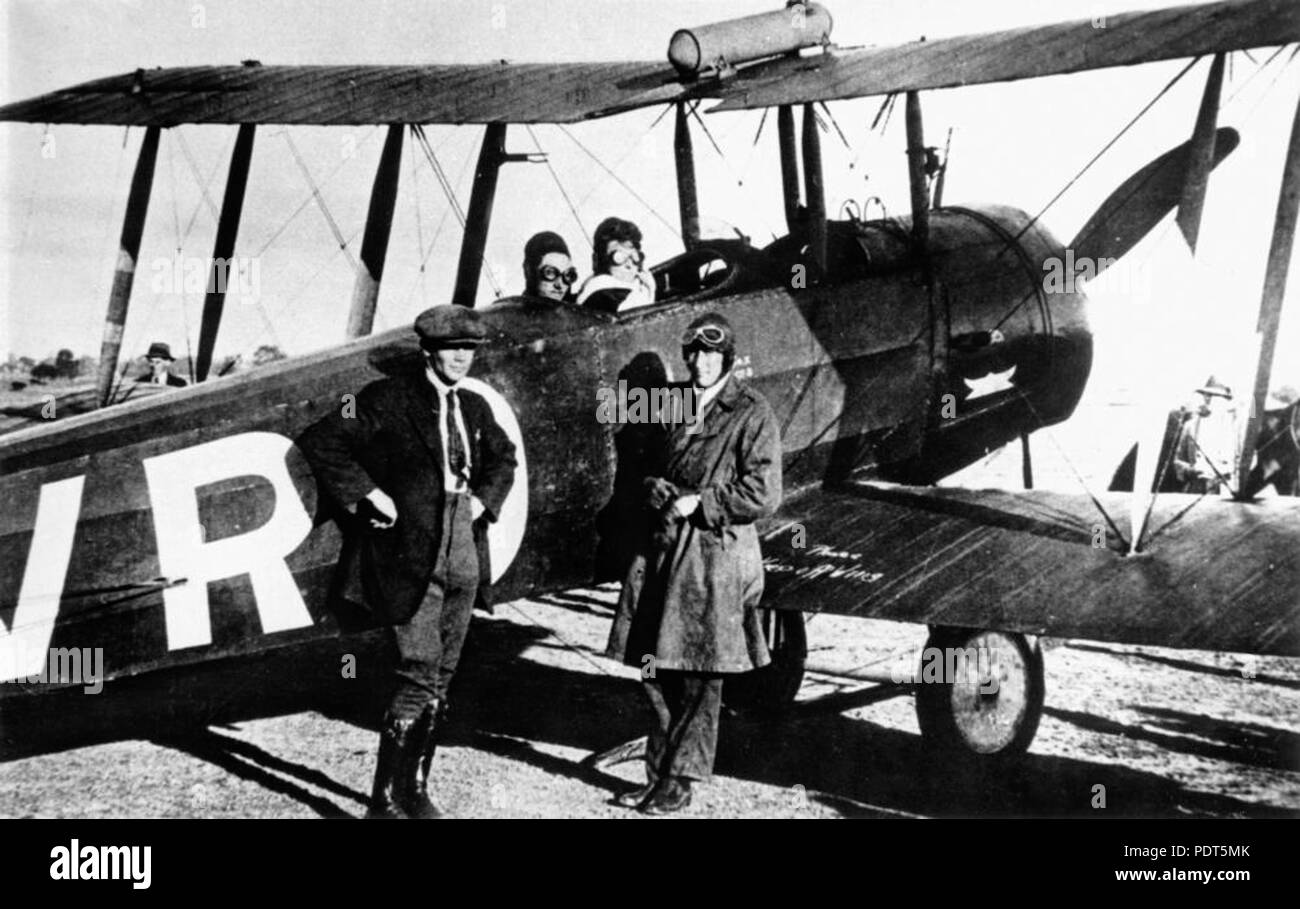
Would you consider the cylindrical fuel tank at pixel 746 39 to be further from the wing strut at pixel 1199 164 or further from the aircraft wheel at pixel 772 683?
the aircraft wheel at pixel 772 683

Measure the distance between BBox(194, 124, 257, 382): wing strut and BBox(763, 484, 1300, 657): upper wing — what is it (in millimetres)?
3324

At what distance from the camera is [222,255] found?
238 inches

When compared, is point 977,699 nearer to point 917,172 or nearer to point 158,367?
point 917,172

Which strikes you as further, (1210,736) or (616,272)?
(1210,736)

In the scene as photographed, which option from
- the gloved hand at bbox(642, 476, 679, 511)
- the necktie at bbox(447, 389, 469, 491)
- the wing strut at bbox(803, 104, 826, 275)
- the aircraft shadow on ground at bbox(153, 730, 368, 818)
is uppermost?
the wing strut at bbox(803, 104, 826, 275)

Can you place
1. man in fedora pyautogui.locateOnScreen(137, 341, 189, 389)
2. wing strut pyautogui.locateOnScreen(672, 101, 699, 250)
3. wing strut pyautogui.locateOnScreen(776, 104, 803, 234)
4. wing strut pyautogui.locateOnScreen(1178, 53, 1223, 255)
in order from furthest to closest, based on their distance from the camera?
1. man in fedora pyautogui.locateOnScreen(137, 341, 189, 389)
2. wing strut pyautogui.locateOnScreen(672, 101, 699, 250)
3. wing strut pyautogui.locateOnScreen(776, 104, 803, 234)
4. wing strut pyautogui.locateOnScreen(1178, 53, 1223, 255)

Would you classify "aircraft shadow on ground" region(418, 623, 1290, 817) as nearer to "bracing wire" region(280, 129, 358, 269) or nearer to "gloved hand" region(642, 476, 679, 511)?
"gloved hand" region(642, 476, 679, 511)

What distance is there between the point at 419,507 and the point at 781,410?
78.3 inches

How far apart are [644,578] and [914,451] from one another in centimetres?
229

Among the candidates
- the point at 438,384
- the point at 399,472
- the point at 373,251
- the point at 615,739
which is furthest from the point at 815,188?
the point at 615,739

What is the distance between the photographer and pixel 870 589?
448cm

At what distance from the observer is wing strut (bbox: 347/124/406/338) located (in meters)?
5.98

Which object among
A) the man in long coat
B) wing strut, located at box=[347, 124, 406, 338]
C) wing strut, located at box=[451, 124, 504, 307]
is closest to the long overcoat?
the man in long coat

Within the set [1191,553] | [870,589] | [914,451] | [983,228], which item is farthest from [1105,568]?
[983,228]
